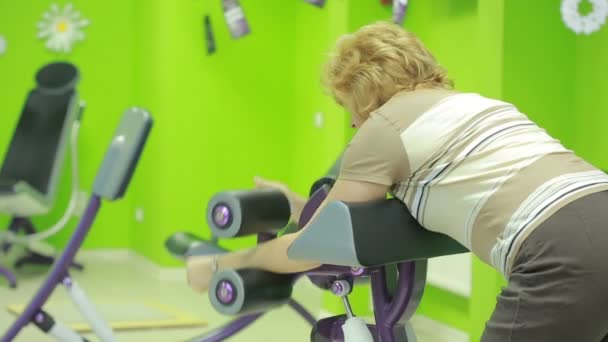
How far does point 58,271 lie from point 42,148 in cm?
322

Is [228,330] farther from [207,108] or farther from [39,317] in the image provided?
[207,108]

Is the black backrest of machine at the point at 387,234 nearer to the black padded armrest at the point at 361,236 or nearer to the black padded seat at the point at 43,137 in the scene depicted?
the black padded armrest at the point at 361,236

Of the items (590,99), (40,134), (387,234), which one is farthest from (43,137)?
(387,234)

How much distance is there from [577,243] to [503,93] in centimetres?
183

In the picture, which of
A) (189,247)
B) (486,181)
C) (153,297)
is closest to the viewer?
(486,181)

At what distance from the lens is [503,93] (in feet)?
10.4

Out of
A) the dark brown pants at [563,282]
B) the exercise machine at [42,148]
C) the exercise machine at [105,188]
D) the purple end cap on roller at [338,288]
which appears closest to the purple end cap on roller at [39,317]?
the exercise machine at [105,188]

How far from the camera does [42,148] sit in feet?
19.2

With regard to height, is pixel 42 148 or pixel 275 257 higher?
pixel 275 257

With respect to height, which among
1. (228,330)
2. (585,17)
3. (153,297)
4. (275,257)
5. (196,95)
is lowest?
(153,297)

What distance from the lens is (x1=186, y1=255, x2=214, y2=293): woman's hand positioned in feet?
6.31

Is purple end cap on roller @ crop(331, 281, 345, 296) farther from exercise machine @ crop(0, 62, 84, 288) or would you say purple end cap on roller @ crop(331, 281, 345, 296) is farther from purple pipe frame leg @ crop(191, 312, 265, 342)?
exercise machine @ crop(0, 62, 84, 288)

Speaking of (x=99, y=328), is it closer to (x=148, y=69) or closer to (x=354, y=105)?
(x=354, y=105)

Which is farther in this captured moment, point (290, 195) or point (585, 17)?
Result: point (585, 17)
